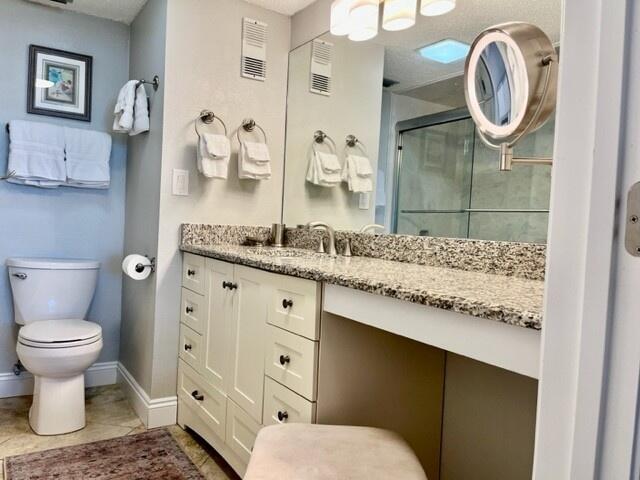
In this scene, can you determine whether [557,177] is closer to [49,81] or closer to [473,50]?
[473,50]

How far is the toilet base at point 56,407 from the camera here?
2008 mm

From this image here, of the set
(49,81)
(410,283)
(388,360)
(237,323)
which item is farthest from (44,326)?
(410,283)

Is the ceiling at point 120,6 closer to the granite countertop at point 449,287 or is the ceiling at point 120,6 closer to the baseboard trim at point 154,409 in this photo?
the granite countertop at point 449,287

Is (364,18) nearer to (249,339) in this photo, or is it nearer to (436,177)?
(436,177)

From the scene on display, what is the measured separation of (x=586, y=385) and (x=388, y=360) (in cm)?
98

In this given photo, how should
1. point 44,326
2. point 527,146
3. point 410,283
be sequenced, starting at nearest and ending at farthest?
1. point 410,283
2. point 527,146
3. point 44,326

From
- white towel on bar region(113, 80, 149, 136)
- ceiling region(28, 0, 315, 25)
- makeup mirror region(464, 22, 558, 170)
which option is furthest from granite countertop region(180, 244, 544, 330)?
ceiling region(28, 0, 315, 25)

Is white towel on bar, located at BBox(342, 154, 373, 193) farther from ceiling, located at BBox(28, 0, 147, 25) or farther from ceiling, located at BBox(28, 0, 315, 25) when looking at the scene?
ceiling, located at BBox(28, 0, 147, 25)

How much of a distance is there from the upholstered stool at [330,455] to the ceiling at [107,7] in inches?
89.4

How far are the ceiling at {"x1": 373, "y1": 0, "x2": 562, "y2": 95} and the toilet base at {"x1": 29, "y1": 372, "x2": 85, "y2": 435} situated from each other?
1.94 m

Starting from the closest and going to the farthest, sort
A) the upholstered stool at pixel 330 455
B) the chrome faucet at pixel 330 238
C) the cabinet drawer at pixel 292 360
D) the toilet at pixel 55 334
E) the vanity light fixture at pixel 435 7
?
the upholstered stool at pixel 330 455, the cabinet drawer at pixel 292 360, the vanity light fixture at pixel 435 7, the toilet at pixel 55 334, the chrome faucet at pixel 330 238

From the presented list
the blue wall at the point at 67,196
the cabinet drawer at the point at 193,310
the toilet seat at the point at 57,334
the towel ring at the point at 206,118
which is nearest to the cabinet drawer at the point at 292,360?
the cabinet drawer at the point at 193,310

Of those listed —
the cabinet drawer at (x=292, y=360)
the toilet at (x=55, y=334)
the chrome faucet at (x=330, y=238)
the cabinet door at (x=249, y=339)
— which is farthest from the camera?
the chrome faucet at (x=330, y=238)

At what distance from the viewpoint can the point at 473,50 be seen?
1.14 m
